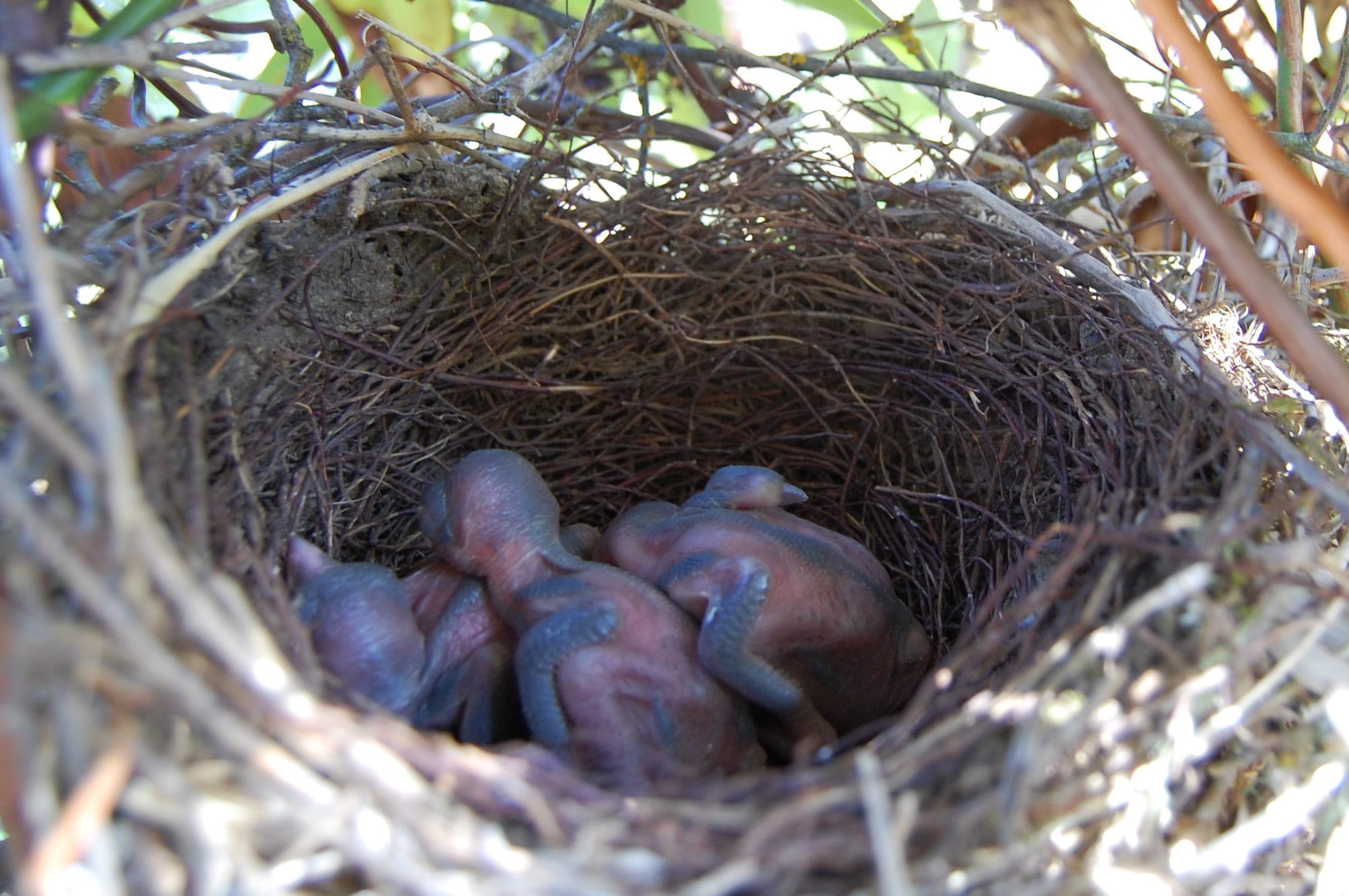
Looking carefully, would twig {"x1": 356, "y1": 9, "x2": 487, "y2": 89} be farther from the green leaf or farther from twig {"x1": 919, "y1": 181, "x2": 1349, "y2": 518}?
twig {"x1": 919, "y1": 181, "x2": 1349, "y2": 518}

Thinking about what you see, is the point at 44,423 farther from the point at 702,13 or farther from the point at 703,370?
the point at 702,13

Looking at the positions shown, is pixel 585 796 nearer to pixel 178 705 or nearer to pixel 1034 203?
pixel 178 705

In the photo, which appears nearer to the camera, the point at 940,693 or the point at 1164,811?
the point at 1164,811

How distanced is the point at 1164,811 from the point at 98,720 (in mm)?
570

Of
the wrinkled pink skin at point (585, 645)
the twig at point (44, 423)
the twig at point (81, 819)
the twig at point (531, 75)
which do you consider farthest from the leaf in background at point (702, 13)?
the twig at point (81, 819)

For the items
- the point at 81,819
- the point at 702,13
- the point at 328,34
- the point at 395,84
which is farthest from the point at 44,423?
the point at 702,13

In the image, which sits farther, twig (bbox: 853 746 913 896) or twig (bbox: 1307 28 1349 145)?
twig (bbox: 1307 28 1349 145)

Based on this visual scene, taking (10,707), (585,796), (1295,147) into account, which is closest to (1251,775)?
(585,796)

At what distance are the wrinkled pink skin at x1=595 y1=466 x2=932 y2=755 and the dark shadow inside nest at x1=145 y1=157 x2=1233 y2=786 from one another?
10cm

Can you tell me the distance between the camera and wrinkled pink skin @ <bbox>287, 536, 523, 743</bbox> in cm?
83

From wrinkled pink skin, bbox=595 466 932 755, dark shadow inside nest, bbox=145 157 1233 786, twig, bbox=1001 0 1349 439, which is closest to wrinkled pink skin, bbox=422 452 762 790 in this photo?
wrinkled pink skin, bbox=595 466 932 755

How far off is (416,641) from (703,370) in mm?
510

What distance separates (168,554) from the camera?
20.5 inches

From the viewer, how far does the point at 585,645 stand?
87cm
